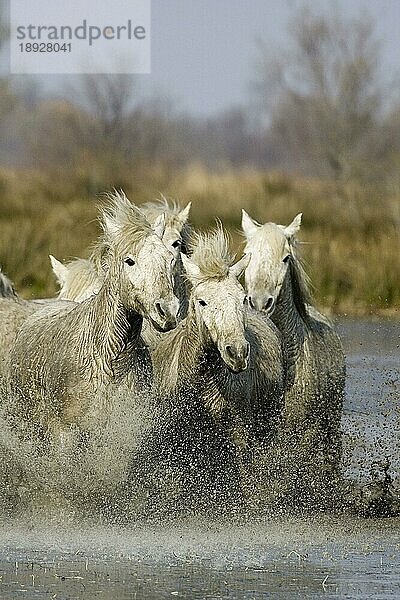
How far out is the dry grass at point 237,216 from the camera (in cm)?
1902

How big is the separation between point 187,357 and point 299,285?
65.0 inches

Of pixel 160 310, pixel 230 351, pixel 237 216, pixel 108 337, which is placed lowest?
pixel 230 351

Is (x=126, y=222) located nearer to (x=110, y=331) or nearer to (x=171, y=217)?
(x=110, y=331)

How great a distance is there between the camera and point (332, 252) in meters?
20.2

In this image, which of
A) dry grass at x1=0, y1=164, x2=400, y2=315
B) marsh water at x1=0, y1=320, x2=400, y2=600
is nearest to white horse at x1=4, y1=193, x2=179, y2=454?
marsh water at x1=0, y1=320, x2=400, y2=600

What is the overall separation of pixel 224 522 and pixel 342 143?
57.0 feet

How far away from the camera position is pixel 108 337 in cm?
771

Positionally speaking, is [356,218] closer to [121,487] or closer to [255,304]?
[255,304]

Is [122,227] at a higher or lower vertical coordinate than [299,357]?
higher

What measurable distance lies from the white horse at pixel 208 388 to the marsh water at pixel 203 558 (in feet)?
1.25

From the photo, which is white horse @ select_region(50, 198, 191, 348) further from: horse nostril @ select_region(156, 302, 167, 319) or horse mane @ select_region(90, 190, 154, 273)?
horse nostril @ select_region(156, 302, 167, 319)

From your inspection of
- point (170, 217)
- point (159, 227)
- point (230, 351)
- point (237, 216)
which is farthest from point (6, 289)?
point (237, 216)

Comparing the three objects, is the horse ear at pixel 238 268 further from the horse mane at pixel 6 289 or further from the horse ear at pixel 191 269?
the horse mane at pixel 6 289

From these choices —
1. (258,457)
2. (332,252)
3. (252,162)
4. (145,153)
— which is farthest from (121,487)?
(252,162)
